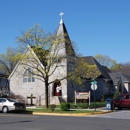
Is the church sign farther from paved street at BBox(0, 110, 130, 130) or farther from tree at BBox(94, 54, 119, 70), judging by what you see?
tree at BBox(94, 54, 119, 70)

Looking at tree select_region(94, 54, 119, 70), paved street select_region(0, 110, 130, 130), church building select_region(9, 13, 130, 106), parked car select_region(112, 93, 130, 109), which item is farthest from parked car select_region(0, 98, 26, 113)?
tree select_region(94, 54, 119, 70)

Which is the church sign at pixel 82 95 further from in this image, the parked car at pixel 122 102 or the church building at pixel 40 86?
the church building at pixel 40 86

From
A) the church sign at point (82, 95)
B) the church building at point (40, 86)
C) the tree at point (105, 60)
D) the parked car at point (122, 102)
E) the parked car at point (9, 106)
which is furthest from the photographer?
the tree at point (105, 60)

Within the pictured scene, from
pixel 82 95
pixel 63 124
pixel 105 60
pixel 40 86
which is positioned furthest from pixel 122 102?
pixel 105 60

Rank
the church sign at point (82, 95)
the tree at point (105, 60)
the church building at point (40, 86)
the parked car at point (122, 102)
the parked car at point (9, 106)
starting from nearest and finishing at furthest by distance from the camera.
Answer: the parked car at point (9, 106) → the parked car at point (122, 102) → the church sign at point (82, 95) → the church building at point (40, 86) → the tree at point (105, 60)

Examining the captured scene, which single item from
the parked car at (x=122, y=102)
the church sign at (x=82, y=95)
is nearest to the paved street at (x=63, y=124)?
the parked car at (x=122, y=102)

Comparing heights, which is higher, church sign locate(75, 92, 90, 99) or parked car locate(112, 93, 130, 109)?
church sign locate(75, 92, 90, 99)

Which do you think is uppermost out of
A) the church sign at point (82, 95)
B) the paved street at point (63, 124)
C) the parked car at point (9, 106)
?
the church sign at point (82, 95)

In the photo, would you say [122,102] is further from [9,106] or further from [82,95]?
[9,106]

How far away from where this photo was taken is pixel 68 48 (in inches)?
1163

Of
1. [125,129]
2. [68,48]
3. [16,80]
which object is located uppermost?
[68,48]

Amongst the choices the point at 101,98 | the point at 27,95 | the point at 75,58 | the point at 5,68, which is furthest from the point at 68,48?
the point at 5,68

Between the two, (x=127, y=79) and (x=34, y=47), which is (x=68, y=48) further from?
(x=127, y=79)

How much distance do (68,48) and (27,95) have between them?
12.5 metres
